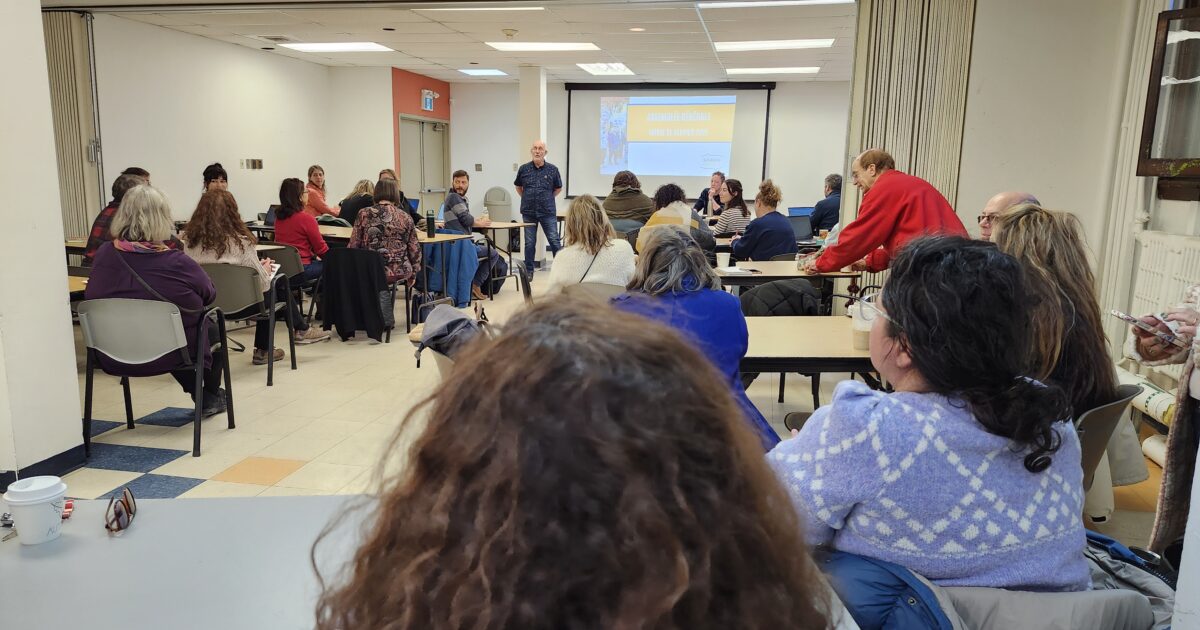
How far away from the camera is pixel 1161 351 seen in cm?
214

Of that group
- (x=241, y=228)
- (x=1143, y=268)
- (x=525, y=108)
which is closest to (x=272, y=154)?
(x=525, y=108)

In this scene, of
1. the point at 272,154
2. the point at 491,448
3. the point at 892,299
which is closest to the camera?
the point at 491,448

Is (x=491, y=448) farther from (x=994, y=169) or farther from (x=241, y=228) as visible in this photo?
(x=994, y=169)

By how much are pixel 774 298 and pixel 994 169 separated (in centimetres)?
183

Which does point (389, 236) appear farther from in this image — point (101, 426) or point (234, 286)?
point (101, 426)

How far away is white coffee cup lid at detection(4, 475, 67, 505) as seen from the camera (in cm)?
128

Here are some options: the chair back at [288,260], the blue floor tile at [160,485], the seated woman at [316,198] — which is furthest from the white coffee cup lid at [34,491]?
the seated woman at [316,198]

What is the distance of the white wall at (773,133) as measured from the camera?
12312mm

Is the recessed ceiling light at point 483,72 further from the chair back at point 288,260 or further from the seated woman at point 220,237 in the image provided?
the seated woman at point 220,237

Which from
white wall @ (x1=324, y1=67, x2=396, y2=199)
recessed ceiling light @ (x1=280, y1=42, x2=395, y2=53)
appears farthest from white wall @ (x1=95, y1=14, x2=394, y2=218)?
recessed ceiling light @ (x1=280, y1=42, x2=395, y2=53)

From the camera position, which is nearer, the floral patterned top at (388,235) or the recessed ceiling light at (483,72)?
the floral patterned top at (388,235)

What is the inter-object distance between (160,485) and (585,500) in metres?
3.37

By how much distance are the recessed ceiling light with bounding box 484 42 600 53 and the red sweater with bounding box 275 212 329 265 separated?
3.70 meters

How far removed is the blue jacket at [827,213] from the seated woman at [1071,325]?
5.48 metres
